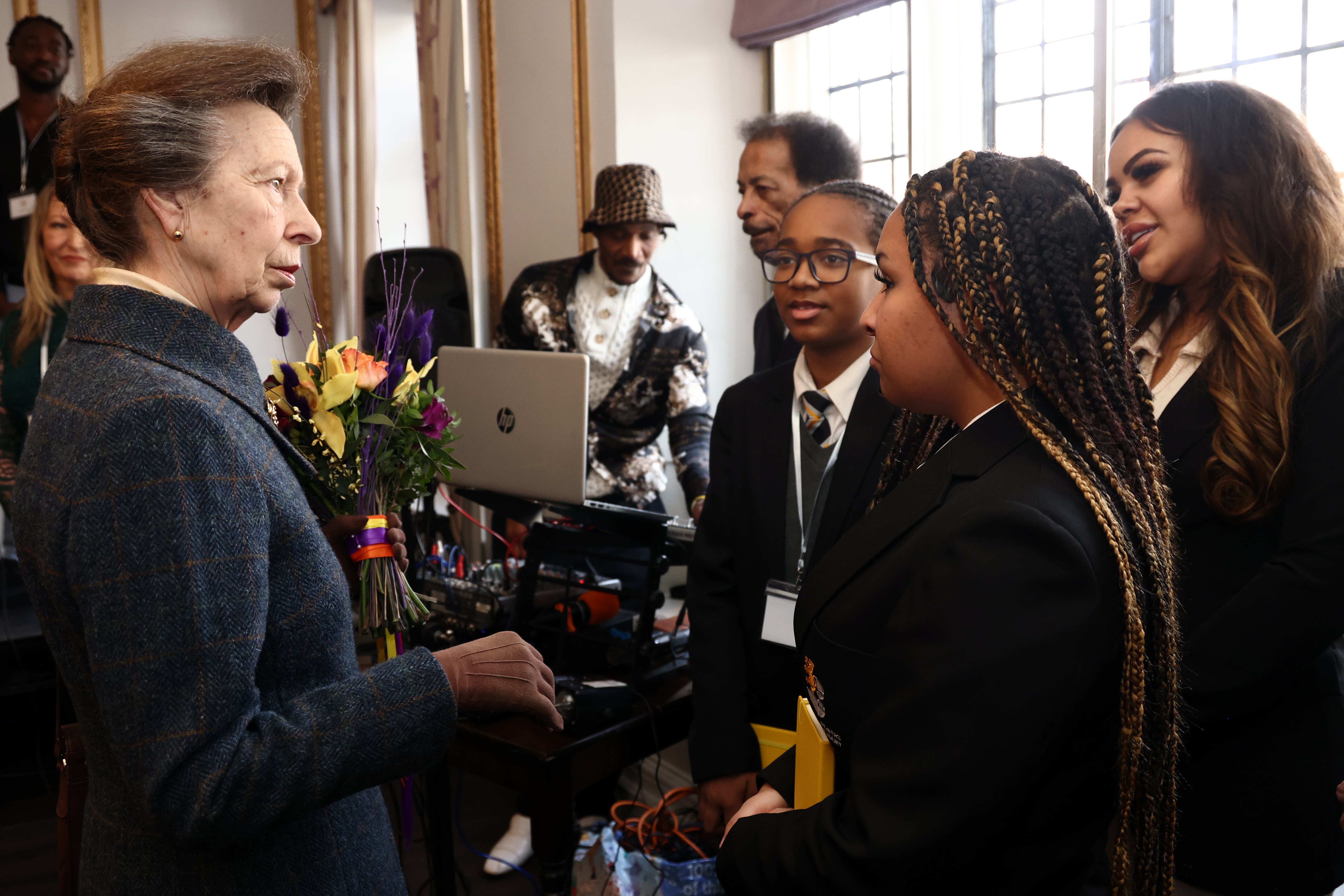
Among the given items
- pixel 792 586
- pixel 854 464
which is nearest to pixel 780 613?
pixel 792 586

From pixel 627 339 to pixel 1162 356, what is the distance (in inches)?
70.8

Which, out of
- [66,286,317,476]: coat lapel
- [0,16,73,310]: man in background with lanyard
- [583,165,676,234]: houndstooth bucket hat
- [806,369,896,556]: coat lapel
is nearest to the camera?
[66,286,317,476]: coat lapel

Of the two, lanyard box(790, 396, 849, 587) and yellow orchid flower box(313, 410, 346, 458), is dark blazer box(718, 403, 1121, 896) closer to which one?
lanyard box(790, 396, 849, 587)

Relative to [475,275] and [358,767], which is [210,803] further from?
[475,275]

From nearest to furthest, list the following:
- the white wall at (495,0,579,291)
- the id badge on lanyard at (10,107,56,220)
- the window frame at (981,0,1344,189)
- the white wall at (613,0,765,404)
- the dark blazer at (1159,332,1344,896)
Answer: the dark blazer at (1159,332,1344,896), the window frame at (981,0,1344,189), the white wall at (613,0,765,404), the white wall at (495,0,579,291), the id badge on lanyard at (10,107,56,220)

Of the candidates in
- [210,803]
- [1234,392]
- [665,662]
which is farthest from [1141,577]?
[665,662]

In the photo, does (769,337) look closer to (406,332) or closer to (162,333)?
(406,332)

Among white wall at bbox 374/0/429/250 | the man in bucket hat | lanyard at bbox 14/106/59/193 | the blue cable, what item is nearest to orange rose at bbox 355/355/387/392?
the blue cable

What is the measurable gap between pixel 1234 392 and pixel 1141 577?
66cm

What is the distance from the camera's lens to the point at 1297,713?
1.37 metres

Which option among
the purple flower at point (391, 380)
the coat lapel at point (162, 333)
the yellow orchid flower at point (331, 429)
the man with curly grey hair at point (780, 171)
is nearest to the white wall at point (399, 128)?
the man with curly grey hair at point (780, 171)

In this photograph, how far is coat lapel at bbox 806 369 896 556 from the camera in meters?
1.61

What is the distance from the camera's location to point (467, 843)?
2875 mm

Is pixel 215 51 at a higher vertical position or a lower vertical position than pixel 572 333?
higher
